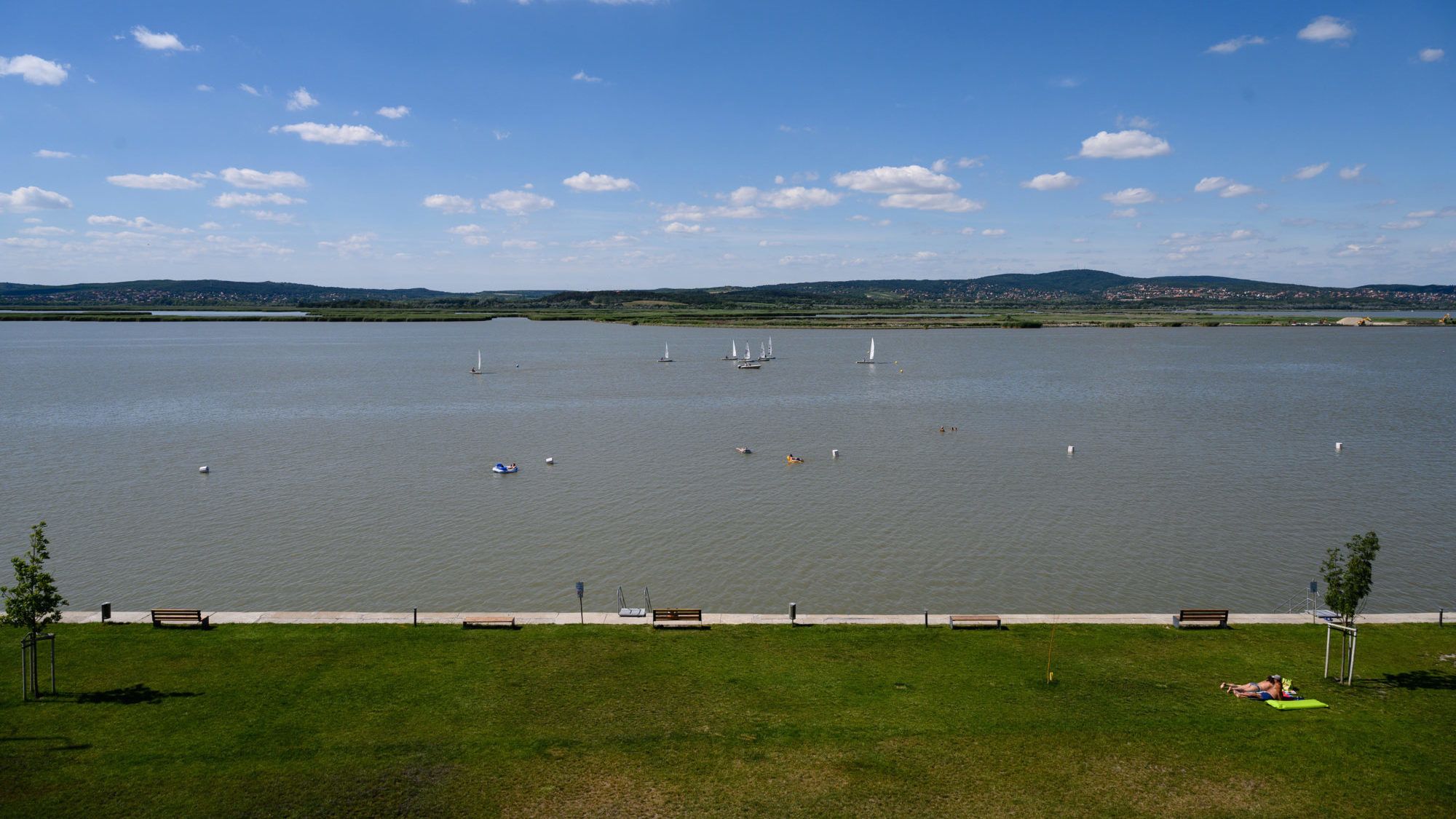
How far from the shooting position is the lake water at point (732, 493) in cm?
3027

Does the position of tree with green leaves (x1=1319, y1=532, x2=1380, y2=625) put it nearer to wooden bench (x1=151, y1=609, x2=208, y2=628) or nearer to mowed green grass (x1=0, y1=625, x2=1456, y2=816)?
mowed green grass (x1=0, y1=625, x2=1456, y2=816)

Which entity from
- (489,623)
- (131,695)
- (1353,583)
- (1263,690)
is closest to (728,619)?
(489,623)

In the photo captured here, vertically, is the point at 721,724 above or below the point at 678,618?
below

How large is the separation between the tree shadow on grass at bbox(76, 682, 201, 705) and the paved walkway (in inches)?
185

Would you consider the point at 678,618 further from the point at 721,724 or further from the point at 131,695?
the point at 131,695

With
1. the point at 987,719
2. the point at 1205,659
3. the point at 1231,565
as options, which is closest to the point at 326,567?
the point at 987,719

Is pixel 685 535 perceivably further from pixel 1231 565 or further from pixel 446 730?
pixel 1231 565

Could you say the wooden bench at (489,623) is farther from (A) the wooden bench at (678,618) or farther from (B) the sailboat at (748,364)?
(B) the sailboat at (748,364)

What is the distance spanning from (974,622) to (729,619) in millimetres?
7220

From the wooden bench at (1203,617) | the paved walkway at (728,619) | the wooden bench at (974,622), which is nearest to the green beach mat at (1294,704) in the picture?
the wooden bench at (1203,617)

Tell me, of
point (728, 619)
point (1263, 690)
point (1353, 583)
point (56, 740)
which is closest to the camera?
point (56, 740)

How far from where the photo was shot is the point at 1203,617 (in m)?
23.8

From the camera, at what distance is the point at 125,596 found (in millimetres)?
29109

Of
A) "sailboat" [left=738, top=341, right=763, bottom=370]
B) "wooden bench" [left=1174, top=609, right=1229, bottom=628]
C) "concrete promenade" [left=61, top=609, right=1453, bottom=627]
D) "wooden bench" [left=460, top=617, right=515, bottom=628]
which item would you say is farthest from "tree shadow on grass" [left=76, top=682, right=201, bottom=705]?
"sailboat" [left=738, top=341, right=763, bottom=370]
